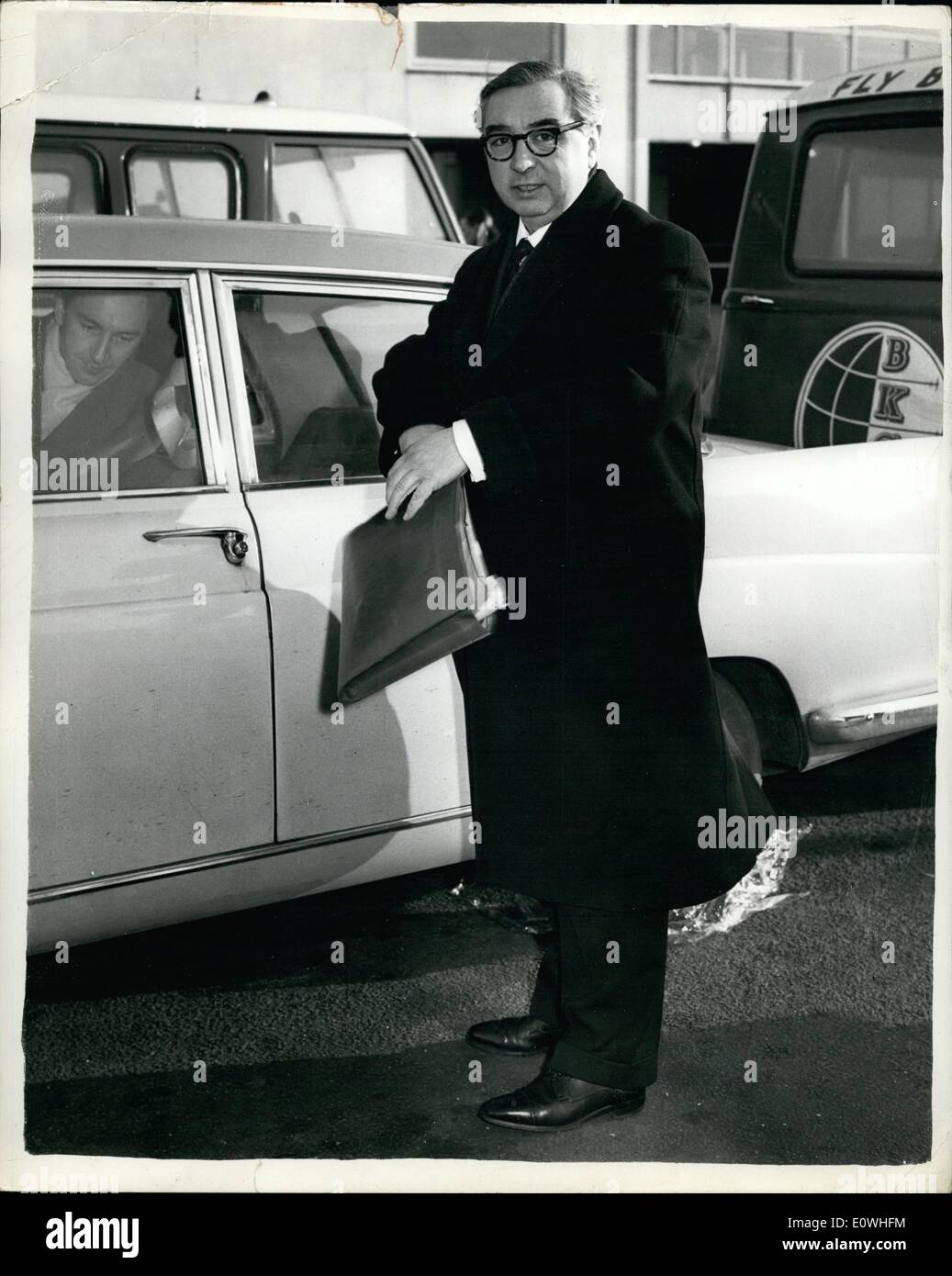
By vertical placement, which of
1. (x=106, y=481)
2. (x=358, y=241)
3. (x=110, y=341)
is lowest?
(x=106, y=481)

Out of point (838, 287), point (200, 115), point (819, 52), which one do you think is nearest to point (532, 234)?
point (838, 287)

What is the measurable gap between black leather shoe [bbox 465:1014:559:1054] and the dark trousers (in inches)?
9.7

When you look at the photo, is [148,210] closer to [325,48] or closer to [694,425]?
[694,425]

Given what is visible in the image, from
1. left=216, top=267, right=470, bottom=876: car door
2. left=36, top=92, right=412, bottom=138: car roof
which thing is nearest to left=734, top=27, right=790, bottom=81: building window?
left=36, top=92, right=412, bottom=138: car roof

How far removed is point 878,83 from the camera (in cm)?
471

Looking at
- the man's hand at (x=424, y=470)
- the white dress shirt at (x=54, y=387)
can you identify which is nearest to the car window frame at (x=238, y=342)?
the white dress shirt at (x=54, y=387)

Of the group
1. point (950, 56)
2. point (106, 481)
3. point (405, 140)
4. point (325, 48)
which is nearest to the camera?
point (950, 56)

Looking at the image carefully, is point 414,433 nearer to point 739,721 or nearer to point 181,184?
point 739,721

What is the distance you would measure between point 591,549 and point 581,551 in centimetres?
2

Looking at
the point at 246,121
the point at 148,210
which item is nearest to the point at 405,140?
the point at 246,121

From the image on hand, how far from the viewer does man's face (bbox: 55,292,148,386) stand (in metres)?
2.71

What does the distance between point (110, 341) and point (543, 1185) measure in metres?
1.85

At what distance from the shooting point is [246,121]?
6.39 metres
